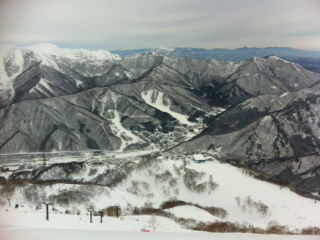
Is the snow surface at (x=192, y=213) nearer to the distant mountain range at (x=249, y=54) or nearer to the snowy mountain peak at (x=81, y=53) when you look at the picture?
the distant mountain range at (x=249, y=54)

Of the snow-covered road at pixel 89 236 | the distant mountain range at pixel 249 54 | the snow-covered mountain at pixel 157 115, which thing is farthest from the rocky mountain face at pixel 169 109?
the snow-covered road at pixel 89 236

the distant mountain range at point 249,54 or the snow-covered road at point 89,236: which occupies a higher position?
the distant mountain range at point 249,54

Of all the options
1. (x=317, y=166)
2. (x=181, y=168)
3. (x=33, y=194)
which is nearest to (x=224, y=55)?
(x=317, y=166)

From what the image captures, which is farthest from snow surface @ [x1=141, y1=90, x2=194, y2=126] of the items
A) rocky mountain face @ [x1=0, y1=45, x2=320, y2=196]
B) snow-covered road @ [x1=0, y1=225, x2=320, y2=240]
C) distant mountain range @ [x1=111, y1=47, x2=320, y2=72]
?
snow-covered road @ [x1=0, y1=225, x2=320, y2=240]

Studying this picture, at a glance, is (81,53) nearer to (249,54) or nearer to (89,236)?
(249,54)

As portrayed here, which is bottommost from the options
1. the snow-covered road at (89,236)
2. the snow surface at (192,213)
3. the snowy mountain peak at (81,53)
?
the snow surface at (192,213)

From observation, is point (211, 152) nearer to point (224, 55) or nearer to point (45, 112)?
point (45, 112)
